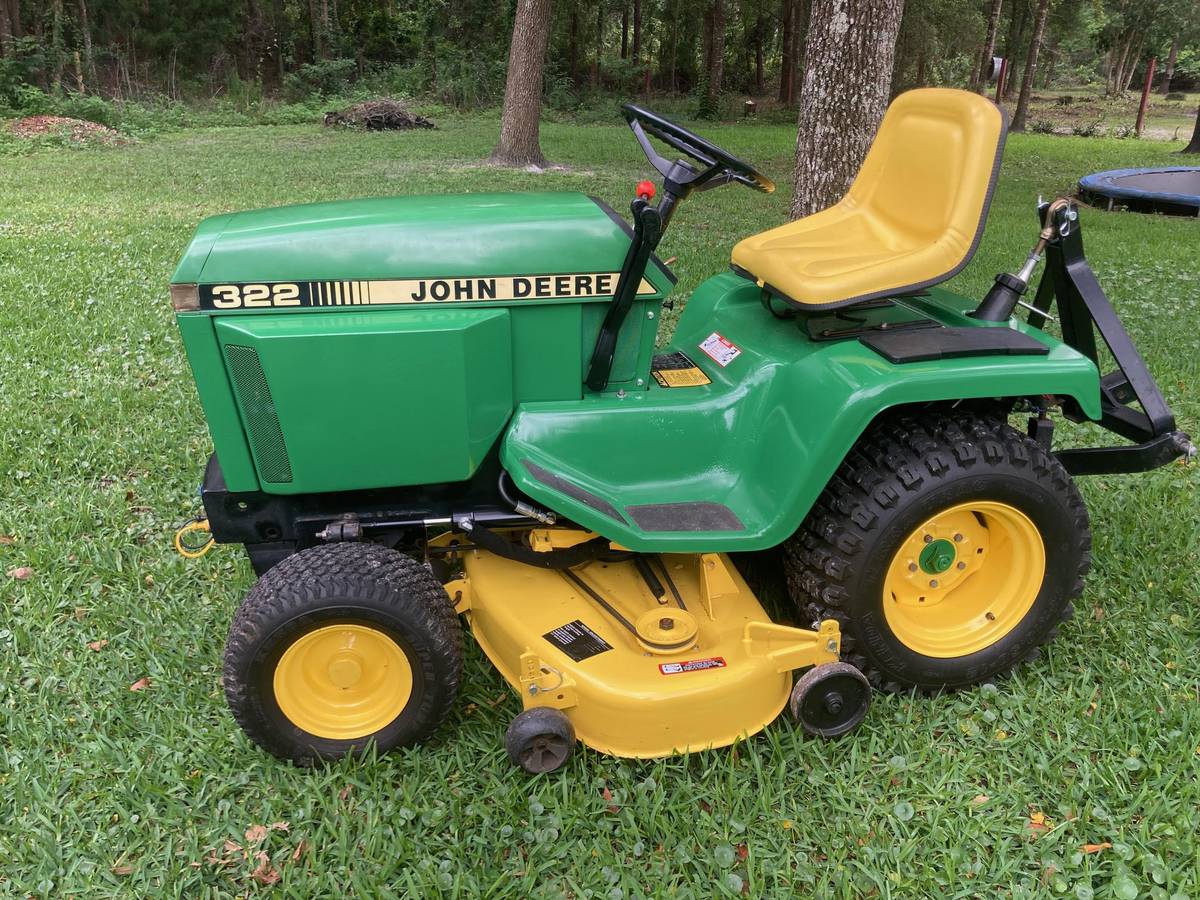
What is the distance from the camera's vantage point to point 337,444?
7.09 ft

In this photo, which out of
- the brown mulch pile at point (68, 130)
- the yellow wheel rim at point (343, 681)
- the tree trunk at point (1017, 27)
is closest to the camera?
the yellow wheel rim at point (343, 681)

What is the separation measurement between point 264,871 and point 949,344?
2.00 m

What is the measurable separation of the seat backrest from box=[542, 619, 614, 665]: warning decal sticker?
1.33m

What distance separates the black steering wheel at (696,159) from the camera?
223cm

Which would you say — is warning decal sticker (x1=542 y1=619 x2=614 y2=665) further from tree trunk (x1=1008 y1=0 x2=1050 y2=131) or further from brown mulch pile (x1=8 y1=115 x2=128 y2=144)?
tree trunk (x1=1008 y1=0 x2=1050 y2=131)

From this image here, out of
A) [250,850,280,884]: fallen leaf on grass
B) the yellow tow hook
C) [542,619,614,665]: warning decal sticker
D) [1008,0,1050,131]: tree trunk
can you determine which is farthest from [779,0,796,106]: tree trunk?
[250,850,280,884]: fallen leaf on grass

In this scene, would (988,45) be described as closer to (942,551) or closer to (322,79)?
Answer: (322,79)

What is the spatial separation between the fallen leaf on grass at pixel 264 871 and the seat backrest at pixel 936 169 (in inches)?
84.8

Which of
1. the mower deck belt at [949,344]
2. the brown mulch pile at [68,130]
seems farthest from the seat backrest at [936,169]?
the brown mulch pile at [68,130]

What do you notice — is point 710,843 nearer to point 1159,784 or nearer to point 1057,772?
point 1057,772

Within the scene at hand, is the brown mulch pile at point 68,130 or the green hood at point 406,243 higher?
the green hood at point 406,243

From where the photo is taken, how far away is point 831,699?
2.17 m

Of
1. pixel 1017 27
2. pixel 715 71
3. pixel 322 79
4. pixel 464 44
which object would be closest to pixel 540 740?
pixel 715 71

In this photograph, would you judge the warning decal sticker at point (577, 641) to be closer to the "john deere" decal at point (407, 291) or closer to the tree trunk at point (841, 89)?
the "john deere" decal at point (407, 291)
